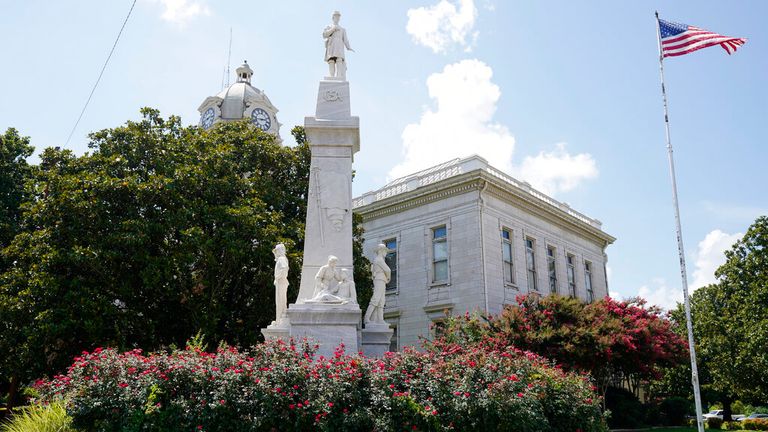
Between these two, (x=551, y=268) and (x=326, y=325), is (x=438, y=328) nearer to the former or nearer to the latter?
(x=551, y=268)

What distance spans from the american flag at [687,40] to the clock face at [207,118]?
171 feet

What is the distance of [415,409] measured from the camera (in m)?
9.13

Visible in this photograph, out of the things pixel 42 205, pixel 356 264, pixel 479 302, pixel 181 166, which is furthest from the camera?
pixel 479 302

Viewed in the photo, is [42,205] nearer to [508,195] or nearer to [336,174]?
[336,174]

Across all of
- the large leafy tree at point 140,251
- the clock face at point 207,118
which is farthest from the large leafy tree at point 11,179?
the clock face at point 207,118

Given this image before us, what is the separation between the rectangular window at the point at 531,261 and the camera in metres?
30.7

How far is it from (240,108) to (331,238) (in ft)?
169

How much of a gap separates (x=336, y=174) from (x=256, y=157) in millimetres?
9462

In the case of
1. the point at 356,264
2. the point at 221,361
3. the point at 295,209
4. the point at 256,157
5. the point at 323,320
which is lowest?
the point at 221,361

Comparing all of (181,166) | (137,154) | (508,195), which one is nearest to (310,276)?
(181,166)

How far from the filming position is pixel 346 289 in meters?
13.0

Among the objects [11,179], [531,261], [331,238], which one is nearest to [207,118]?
[11,179]

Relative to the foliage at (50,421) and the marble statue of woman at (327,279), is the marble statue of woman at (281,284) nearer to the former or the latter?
the marble statue of woman at (327,279)

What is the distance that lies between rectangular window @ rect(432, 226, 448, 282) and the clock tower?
36.2 meters
